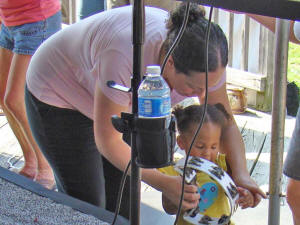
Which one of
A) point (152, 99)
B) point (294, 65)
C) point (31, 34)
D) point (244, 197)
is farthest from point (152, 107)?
point (294, 65)

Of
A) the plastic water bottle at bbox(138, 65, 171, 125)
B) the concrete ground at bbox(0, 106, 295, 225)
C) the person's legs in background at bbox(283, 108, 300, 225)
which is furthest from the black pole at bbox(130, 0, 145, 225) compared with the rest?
the concrete ground at bbox(0, 106, 295, 225)

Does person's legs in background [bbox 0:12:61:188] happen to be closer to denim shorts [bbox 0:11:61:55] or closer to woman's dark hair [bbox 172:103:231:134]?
denim shorts [bbox 0:11:61:55]

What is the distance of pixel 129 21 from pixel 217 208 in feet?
2.33

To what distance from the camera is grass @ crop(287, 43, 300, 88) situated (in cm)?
465

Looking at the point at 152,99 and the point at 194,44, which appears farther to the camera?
the point at 194,44

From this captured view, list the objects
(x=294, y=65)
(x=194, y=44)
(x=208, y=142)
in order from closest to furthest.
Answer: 1. (x=194, y=44)
2. (x=208, y=142)
3. (x=294, y=65)

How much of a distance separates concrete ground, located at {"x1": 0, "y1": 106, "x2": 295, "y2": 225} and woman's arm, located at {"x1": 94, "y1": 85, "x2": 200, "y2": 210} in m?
0.92

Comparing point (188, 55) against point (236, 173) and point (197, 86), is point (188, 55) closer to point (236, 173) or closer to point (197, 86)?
point (197, 86)

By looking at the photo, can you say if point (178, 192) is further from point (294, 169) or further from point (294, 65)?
point (294, 65)

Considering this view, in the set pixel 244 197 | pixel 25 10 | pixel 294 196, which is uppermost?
pixel 25 10

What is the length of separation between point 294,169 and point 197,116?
15.5 inches

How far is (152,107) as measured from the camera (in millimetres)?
1086

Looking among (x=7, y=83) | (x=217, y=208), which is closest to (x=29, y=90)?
(x=217, y=208)

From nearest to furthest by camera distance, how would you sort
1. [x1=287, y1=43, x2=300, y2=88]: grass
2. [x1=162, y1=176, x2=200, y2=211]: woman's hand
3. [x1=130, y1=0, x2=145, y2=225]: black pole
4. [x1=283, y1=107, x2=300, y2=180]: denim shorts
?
[x1=130, y1=0, x2=145, y2=225]: black pole < [x1=162, y1=176, x2=200, y2=211]: woman's hand < [x1=283, y1=107, x2=300, y2=180]: denim shorts < [x1=287, y1=43, x2=300, y2=88]: grass
